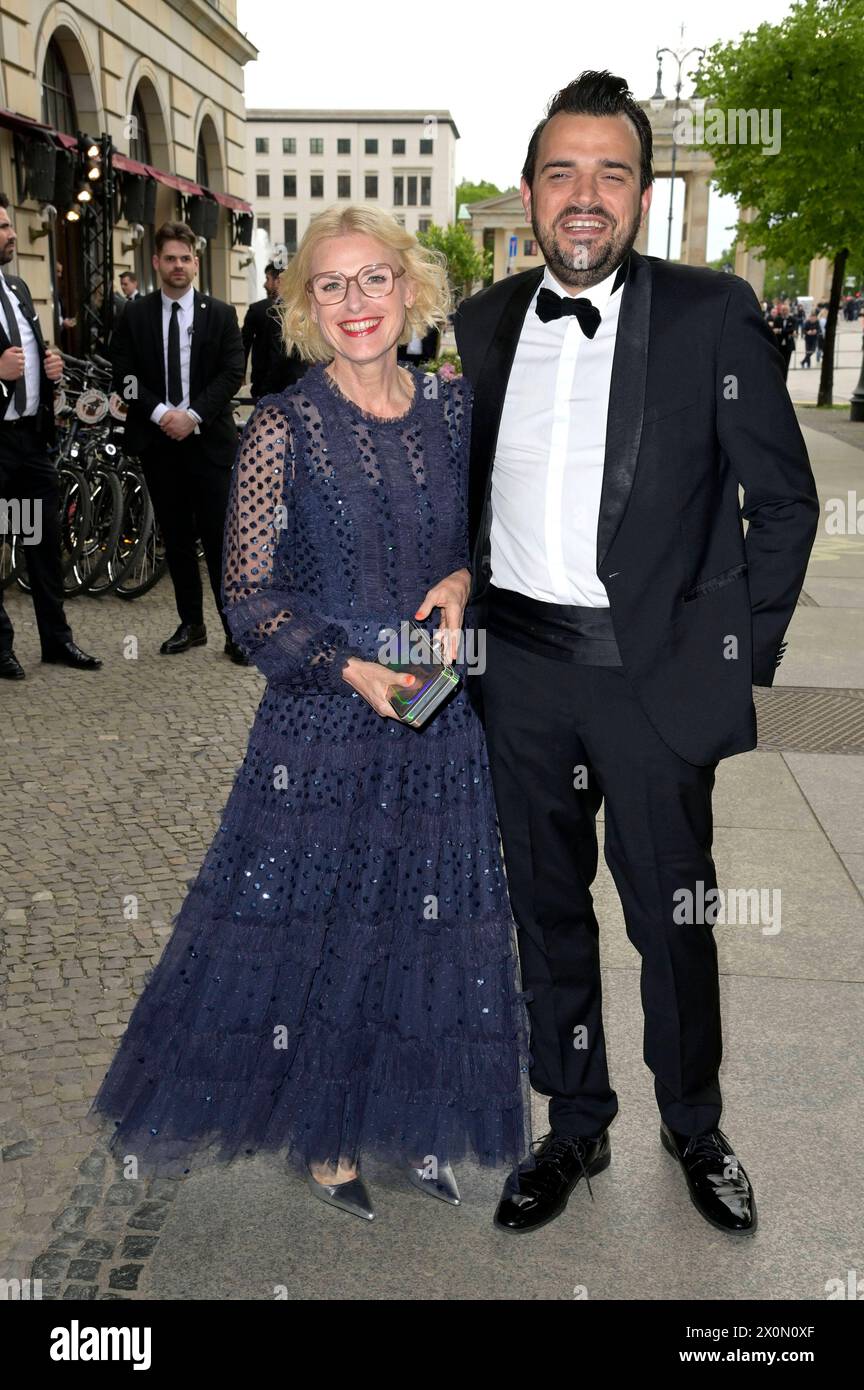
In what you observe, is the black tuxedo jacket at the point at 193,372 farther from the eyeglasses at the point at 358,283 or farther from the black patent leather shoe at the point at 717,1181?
the black patent leather shoe at the point at 717,1181

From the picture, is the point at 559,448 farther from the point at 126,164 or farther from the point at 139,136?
the point at 139,136

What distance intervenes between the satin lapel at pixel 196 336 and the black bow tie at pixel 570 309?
212 inches

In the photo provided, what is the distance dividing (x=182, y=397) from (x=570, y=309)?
18.0 feet

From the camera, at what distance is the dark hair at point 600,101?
251 centimetres

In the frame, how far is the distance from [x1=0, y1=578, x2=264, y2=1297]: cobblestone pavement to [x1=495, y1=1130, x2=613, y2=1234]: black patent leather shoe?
0.78m

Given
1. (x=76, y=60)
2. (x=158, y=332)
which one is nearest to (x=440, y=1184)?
(x=158, y=332)

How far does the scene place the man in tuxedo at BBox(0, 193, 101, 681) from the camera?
23.2 feet

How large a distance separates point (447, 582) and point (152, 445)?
534 centimetres

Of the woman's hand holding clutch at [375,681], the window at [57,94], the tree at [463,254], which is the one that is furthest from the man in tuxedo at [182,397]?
the tree at [463,254]

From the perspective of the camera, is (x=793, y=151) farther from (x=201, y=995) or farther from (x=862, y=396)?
(x=201, y=995)

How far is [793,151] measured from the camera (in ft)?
75.3

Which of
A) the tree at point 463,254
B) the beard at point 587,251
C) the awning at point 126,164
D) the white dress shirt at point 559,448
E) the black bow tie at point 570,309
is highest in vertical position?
the tree at point 463,254

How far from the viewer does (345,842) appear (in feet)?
9.03

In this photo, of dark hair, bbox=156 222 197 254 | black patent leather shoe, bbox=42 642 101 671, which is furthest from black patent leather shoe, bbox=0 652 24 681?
dark hair, bbox=156 222 197 254
